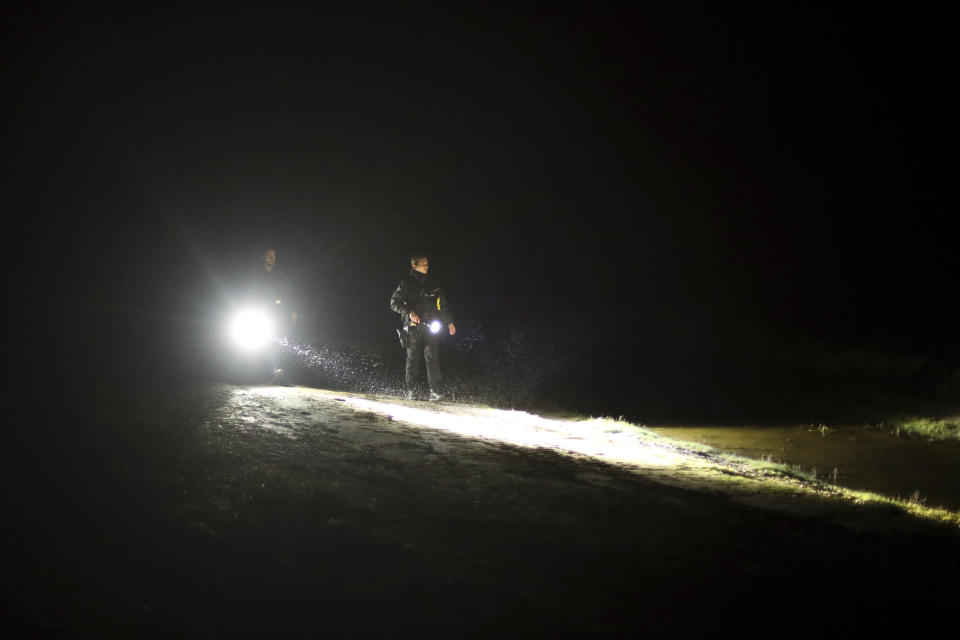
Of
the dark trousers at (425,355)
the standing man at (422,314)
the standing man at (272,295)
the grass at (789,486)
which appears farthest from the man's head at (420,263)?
the grass at (789,486)

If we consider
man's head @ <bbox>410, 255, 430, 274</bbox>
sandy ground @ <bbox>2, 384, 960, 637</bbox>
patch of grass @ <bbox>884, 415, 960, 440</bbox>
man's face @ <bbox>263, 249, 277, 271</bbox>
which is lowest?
sandy ground @ <bbox>2, 384, 960, 637</bbox>

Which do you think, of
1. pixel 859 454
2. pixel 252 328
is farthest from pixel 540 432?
pixel 859 454

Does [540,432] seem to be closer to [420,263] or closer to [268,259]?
[420,263]

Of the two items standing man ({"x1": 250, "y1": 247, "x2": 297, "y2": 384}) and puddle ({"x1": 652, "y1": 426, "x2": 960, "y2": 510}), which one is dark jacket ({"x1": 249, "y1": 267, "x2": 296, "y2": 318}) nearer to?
standing man ({"x1": 250, "y1": 247, "x2": 297, "y2": 384})

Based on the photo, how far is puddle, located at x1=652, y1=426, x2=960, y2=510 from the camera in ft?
27.1

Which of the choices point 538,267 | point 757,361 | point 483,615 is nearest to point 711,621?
point 483,615

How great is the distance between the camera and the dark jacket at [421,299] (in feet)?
36.7

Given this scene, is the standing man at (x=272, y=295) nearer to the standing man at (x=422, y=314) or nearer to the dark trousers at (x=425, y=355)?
the standing man at (x=422, y=314)

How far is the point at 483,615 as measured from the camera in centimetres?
254

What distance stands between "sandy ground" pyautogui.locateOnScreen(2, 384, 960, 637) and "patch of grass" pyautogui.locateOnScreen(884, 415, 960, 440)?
924 cm

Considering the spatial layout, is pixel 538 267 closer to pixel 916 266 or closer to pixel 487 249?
pixel 487 249

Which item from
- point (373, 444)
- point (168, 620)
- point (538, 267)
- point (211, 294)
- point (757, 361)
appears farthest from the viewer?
point (538, 267)

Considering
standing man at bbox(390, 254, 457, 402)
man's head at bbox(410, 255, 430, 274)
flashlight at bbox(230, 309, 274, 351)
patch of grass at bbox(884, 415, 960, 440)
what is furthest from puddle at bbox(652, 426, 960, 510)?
flashlight at bbox(230, 309, 274, 351)

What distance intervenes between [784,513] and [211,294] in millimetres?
16730
